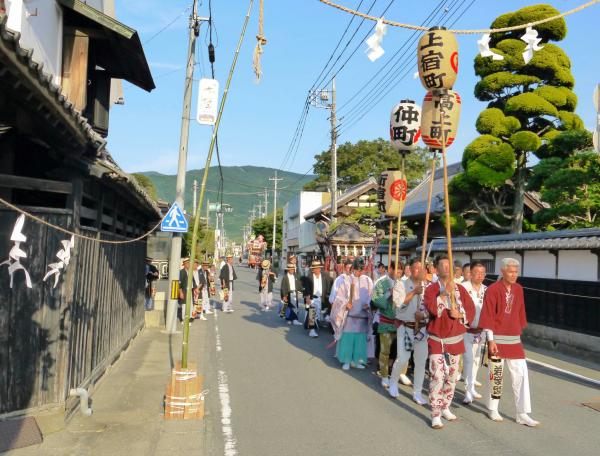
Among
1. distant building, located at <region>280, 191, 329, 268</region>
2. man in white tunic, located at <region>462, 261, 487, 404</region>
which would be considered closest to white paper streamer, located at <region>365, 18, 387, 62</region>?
man in white tunic, located at <region>462, 261, 487, 404</region>

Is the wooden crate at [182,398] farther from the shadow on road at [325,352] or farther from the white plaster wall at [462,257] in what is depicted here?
the white plaster wall at [462,257]

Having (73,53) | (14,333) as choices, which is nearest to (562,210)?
(73,53)

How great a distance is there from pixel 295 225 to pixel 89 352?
55.4 metres

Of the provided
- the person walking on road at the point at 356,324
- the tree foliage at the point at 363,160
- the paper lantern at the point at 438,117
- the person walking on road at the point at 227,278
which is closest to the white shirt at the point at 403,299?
the person walking on road at the point at 356,324

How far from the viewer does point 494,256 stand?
15711 mm

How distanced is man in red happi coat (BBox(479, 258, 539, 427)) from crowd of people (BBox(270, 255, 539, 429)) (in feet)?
0.04

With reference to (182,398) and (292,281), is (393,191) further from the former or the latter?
(182,398)

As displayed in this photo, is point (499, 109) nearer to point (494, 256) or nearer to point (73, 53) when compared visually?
point (494, 256)

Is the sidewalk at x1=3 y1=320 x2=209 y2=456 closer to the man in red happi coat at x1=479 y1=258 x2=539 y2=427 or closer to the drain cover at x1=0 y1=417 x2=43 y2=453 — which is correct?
the drain cover at x1=0 y1=417 x2=43 y2=453

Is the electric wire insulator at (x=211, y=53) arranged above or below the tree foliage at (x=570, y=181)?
above

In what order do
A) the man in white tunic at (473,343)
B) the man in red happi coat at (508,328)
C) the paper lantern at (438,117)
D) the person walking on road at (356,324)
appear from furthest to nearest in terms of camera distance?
the person walking on road at (356,324)
the paper lantern at (438,117)
the man in white tunic at (473,343)
the man in red happi coat at (508,328)

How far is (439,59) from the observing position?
864cm

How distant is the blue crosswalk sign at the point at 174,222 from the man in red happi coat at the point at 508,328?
7.22 meters

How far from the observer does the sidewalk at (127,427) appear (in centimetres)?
555
